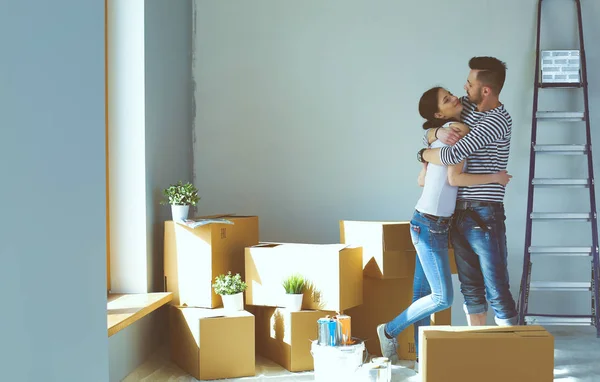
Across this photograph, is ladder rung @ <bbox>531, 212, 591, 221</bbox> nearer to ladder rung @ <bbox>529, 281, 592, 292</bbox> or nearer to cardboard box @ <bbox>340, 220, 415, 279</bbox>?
ladder rung @ <bbox>529, 281, 592, 292</bbox>

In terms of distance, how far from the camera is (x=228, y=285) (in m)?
3.22

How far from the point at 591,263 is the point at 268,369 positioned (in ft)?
7.26

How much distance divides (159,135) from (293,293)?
114cm

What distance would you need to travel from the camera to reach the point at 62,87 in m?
1.19

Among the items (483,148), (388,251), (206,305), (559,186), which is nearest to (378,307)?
(388,251)

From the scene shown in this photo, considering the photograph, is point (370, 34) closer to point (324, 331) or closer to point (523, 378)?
point (324, 331)

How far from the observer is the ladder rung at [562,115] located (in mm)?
3971

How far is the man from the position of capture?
110 inches

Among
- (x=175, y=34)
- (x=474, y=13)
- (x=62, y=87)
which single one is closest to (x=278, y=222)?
(x=175, y=34)

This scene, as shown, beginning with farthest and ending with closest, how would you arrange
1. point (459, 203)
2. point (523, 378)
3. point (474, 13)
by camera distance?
point (474, 13) < point (459, 203) < point (523, 378)

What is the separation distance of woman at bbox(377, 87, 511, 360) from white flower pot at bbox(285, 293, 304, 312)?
1.86 ft

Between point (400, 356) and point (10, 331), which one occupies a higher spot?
point (10, 331)

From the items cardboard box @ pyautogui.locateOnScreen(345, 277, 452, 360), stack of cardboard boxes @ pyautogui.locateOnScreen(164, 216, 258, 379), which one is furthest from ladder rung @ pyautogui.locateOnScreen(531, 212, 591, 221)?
stack of cardboard boxes @ pyautogui.locateOnScreen(164, 216, 258, 379)

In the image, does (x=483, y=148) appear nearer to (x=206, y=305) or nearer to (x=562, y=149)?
(x=562, y=149)
